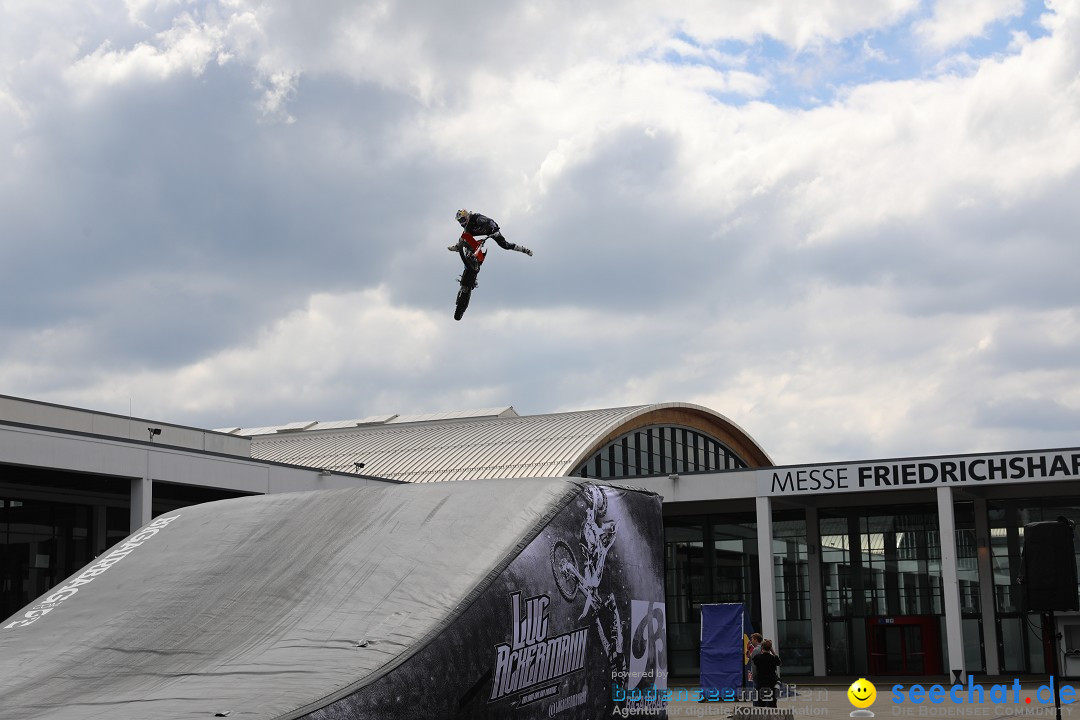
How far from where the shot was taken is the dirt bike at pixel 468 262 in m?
17.3

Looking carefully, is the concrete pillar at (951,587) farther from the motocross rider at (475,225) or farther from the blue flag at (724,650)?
the motocross rider at (475,225)

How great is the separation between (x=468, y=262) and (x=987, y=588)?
24178 millimetres

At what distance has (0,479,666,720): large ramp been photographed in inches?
396

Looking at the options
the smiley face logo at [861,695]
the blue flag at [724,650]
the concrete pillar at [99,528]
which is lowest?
the smiley face logo at [861,695]

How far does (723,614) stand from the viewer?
24.3m

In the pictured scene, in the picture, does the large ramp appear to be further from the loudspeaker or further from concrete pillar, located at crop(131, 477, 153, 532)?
concrete pillar, located at crop(131, 477, 153, 532)

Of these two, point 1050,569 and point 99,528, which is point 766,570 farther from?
point 1050,569

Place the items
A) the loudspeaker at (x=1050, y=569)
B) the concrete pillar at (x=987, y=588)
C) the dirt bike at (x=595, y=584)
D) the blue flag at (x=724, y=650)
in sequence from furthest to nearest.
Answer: the concrete pillar at (x=987, y=588) < the blue flag at (x=724, y=650) < the loudspeaker at (x=1050, y=569) < the dirt bike at (x=595, y=584)

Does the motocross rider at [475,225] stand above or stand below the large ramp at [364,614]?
above

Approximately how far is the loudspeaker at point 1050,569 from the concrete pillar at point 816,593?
2415 cm

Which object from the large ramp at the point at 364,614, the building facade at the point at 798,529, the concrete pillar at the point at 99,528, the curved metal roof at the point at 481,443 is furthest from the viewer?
the curved metal roof at the point at 481,443

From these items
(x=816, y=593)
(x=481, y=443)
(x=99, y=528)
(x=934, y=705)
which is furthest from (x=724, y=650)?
(x=481, y=443)

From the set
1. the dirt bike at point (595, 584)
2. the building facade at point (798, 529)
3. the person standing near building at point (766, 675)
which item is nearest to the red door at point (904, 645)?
the building facade at point (798, 529)

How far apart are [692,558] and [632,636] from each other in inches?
1013
